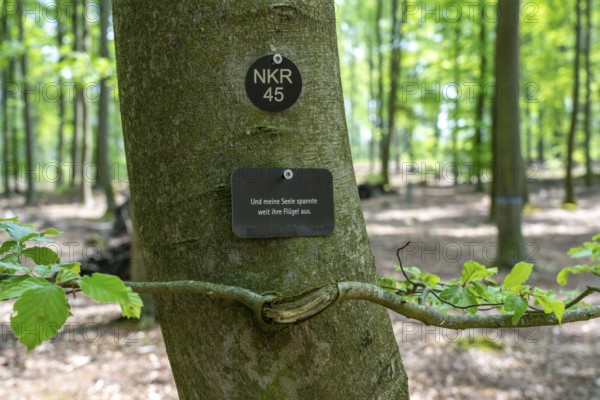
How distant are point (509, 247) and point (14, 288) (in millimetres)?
7351

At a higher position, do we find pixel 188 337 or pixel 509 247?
pixel 188 337

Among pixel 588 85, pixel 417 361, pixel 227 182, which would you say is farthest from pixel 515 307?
pixel 588 85

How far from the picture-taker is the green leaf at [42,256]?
3.39 feet

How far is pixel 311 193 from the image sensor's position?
3.37ft

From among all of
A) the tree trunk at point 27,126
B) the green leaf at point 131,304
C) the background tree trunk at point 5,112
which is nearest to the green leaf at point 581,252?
the green leaf at point 131,304

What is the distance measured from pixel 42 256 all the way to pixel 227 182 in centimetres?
45

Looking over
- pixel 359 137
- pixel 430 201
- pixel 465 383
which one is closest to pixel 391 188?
pixel 430 201

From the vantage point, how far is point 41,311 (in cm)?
76

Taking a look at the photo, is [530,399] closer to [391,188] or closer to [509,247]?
[509,247]

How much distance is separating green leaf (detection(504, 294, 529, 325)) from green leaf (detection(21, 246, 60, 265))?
39.5 inches

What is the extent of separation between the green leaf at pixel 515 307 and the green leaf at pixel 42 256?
100 centimetres

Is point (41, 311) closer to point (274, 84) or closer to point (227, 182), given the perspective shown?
point (227, 182)

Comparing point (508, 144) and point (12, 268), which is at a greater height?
point (508, 144)

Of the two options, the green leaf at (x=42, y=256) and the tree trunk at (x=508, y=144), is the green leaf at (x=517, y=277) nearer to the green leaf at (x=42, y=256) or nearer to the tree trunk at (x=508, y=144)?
the green leaf at (x=42, y=256)
